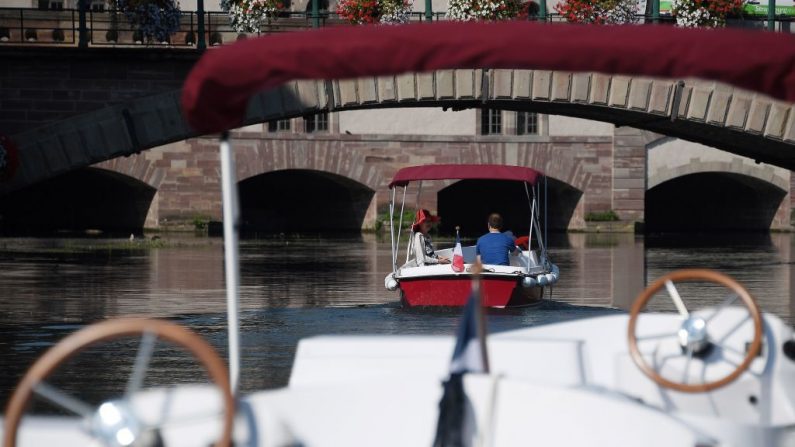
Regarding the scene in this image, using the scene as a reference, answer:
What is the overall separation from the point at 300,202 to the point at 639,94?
3068cm

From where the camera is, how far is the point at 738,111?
2020 cm

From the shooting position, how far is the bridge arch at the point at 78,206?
4609 cm

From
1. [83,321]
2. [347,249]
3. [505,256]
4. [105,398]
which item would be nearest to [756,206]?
[347,249]

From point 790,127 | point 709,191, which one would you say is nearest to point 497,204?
point 709,191

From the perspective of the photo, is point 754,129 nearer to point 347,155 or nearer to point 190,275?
point 190,275

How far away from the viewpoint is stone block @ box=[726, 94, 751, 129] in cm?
2011

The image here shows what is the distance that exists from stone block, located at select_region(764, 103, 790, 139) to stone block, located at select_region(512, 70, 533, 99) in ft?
10.4

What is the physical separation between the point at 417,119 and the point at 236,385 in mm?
40598

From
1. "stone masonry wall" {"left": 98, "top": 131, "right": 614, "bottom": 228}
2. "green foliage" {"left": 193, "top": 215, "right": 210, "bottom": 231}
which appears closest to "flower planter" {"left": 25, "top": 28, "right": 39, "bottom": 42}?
"stone masonry wall" {"left": 98, "top": 131, "right": 614, "bottom": 228}

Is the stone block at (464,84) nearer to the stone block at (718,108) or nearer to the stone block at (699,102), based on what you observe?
the stone block at (699,102)

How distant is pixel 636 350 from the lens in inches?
276

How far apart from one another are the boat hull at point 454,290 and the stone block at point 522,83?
9.16 feet

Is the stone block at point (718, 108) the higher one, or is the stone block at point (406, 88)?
the stone block at point (406, 88)

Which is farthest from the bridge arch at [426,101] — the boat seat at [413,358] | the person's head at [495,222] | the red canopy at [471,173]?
the boat seat at [413,358]
